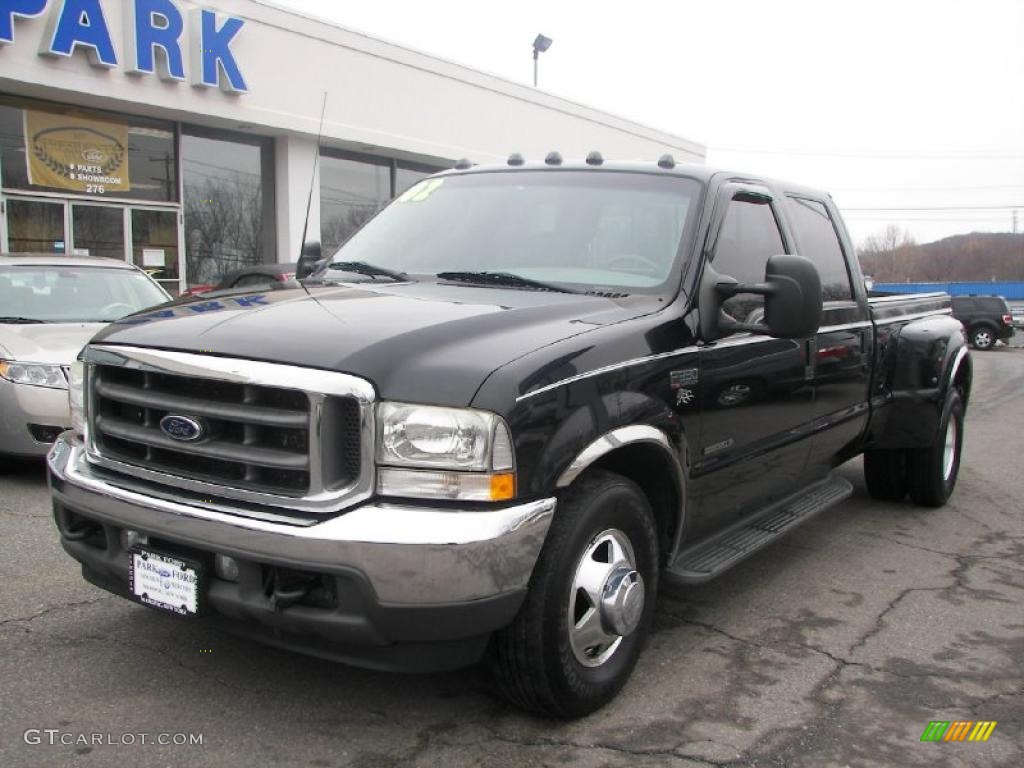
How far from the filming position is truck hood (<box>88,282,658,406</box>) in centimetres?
261

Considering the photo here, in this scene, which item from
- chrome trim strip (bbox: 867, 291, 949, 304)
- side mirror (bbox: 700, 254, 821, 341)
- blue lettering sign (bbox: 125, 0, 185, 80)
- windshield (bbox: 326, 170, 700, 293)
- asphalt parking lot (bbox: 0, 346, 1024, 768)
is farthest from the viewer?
blue lettering sign (bbox: 125, 0, 185, 80)

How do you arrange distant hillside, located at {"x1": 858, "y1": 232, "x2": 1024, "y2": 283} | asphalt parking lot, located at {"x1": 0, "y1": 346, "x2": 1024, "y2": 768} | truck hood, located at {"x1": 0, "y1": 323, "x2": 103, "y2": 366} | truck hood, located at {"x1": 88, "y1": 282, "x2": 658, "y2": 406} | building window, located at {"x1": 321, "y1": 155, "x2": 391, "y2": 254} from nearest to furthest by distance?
1. truck hood, located at {"x1": 88, "y1": 282, "x2": 658, "y2": 406}
2. asphalt parking lot, located at {"x1": 0, "y1": 346, "x2": 1024, "y2": 768}
3. truck hood, located at {"x1": 0, "y1": 323, "x2": 103, "y2": 366}
4. building window, located at {"x1": 321, "y1": 155, "x2": 391, "y2": 254}
5. distant hillside, located at {"x1": 858, "y1": 232, "x2": 1024, "y2": 283}

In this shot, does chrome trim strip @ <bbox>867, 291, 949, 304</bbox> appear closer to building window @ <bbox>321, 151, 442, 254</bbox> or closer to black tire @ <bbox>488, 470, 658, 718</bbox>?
black tire @ <bbox>488, 470, 658, 718</bbox>

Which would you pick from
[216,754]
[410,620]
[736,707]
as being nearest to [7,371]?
[216,754]

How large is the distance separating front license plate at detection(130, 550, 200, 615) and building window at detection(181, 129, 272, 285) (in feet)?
46.3

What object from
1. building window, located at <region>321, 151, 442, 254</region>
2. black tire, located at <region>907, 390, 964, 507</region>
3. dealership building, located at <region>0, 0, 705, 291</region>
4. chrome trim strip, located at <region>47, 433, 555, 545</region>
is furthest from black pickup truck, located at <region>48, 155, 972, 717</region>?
building window, located at <region>321, 151, 442, 254</region>

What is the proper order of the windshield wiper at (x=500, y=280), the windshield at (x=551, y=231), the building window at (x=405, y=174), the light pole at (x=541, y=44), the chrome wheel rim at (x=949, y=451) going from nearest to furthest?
1. the windshield wiper at (x=500, y=280)
2. the windshield at (x=551, y=231)
3. the chrome wheel rim at (x=949, y=451)
4. the building window at (x=405, y=174)
5. the light pole at (x=541, y=44)

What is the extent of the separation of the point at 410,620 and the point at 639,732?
0.96 m

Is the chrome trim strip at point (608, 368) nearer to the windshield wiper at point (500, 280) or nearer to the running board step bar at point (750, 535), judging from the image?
the windshield wiper at point (500, 280)

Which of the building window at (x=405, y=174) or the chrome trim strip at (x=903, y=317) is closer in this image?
the chrome trim strip at (x=903, y=317)

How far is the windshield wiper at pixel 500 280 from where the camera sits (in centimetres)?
364

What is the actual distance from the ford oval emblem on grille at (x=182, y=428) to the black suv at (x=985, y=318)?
3000 centimetres

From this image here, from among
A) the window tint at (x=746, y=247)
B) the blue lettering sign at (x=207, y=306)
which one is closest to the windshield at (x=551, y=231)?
the window tint at (x=746, y=247)

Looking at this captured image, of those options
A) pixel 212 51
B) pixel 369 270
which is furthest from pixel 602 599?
pixel 212 51
